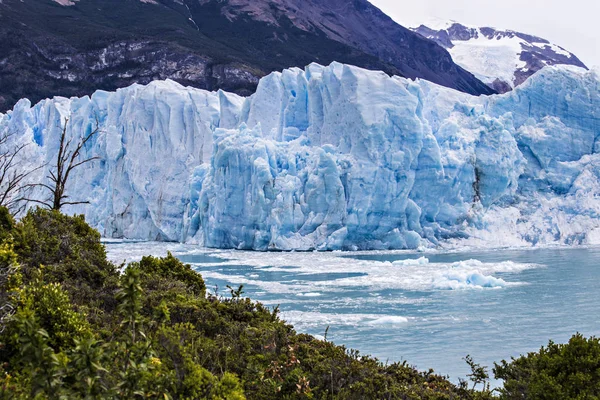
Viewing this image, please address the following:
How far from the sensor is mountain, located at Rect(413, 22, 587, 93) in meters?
102

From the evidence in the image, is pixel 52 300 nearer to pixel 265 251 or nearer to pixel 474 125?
pixel 265 251

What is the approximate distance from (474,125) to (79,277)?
28069 mm

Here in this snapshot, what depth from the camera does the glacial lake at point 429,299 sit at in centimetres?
1055

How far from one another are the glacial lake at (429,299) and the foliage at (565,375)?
3516 millimetres

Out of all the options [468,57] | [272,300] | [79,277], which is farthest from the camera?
[468,57]

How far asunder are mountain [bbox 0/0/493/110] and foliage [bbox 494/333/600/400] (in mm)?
63283

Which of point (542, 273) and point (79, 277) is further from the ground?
point (79, 277)

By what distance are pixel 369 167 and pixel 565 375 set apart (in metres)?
24.7

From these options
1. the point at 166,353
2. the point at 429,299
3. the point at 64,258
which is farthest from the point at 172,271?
the point at 429,299

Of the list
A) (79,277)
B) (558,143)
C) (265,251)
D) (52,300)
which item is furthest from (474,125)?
(52,300)

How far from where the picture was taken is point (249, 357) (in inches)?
204

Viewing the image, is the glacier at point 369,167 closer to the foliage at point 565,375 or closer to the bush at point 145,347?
the bush at point 145,347

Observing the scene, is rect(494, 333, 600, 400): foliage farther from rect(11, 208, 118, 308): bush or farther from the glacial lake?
rect(11, 208, 118, 308): bush

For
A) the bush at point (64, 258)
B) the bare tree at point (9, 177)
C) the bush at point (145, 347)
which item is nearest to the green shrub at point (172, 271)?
the bush at point (145, 347)
